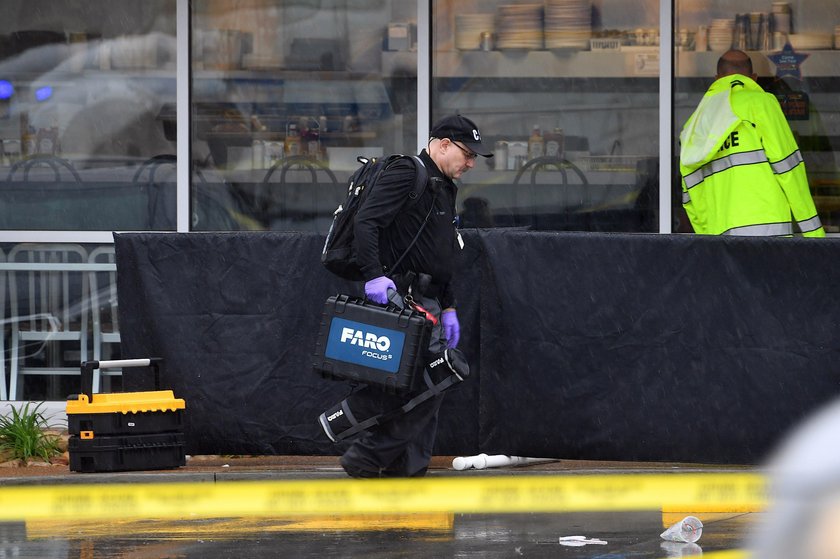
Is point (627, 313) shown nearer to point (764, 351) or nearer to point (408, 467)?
point (764, 351)

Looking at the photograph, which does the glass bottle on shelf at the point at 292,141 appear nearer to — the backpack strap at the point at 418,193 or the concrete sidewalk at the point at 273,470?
the concrete sidewalk at the point at 273,470

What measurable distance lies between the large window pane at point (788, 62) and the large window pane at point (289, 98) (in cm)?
202

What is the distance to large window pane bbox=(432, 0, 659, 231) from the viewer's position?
977cm

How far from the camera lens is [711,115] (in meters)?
8.84

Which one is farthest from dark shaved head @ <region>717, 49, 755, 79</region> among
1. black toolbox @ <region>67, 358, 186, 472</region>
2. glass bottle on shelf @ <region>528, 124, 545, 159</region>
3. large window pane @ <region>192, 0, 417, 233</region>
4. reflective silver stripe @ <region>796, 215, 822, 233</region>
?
black toolbox @ <region>67, 358, 186, 472</region>

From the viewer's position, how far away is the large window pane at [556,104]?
9.77 metres

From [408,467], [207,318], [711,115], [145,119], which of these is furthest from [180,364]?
[711,115]

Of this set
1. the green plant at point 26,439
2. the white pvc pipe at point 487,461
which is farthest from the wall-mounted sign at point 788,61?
the green plant at point 26,439

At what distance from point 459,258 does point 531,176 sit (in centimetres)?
255

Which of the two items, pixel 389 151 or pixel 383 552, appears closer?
pixel 383 552

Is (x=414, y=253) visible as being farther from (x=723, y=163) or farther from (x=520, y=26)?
(x=520, y=26)

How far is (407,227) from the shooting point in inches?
283

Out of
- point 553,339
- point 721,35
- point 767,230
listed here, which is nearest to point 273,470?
point 553,339

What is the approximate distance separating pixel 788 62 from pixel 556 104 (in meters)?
1.71
